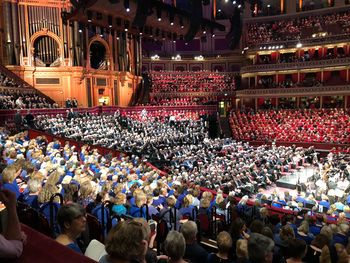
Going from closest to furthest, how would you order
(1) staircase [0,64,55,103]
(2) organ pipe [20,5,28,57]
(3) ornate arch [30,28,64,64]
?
(1) staircase [0,64,55,103]
(2) organ pipe [20,5,28,57]
(3) ornate arch [30,28,64,64]

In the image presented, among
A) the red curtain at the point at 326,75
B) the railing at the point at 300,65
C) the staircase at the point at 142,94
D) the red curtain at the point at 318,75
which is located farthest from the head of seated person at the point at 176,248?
the red curtain at the point at 326,75

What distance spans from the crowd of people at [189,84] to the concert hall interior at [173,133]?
0.46 ft

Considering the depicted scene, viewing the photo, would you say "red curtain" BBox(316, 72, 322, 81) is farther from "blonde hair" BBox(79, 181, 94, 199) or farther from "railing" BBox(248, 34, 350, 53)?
"blonde hair" BBox(79, 181, 94, 199)

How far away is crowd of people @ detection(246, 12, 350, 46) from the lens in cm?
3616

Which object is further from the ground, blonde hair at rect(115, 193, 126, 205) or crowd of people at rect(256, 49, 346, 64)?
crowd of people at rect(256, 49, 346, 64)

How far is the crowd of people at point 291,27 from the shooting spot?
36.2 metres

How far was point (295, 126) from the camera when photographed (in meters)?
28.9

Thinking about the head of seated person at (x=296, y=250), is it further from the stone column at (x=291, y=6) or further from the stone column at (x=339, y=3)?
the stone column at (x=291, y=6)

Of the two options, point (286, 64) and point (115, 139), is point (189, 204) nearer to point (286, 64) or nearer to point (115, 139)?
point (115, 139)

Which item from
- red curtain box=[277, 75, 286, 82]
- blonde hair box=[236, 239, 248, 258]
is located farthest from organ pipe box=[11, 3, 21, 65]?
red curtain box=[277, 75, 286, 82]

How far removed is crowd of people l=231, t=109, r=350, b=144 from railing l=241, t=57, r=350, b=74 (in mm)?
6195

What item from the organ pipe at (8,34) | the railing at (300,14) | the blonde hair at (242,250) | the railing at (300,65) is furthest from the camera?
the railing at (300,14)

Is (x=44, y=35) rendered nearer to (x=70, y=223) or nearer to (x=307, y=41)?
(x=307, y=41)

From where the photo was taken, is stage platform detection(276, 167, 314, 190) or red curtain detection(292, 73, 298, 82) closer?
stage platform detection(276, 167, 314, 190)
